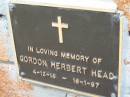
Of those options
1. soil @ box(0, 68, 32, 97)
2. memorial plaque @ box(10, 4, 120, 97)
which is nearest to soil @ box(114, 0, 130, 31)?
memorial plaque @ box(10, 4, 120, 97)

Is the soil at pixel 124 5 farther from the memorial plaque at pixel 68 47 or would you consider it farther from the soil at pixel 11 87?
the soil at pixel 11 87

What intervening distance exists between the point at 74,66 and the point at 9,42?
0.36m

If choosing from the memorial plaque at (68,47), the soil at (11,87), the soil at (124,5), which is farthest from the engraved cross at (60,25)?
the soil at (11,87)

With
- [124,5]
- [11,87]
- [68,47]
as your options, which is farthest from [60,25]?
[11,87]

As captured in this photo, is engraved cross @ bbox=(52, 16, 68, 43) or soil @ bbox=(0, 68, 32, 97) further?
soil @ bbox=(0, 68, 32, 97)

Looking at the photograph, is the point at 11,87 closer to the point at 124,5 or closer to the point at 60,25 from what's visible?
the point at 60,25

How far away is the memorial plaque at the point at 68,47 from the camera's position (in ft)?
4.47

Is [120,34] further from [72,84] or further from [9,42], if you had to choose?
[9,42]

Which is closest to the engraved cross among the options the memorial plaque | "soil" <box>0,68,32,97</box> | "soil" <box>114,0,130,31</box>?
the memorial plaque

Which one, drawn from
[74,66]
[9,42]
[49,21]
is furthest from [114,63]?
[9,42]

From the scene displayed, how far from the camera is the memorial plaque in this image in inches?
53.7

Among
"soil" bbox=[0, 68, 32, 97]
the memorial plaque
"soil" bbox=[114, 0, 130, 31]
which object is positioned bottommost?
"soil" bbox=[0, 68, 32, 97]

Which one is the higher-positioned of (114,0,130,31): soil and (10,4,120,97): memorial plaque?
(114,0,130,31): soil

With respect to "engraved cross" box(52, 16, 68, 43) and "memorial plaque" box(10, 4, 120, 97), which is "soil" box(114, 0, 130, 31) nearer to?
"memorial plaque" box(10, 4, 120, 97)
